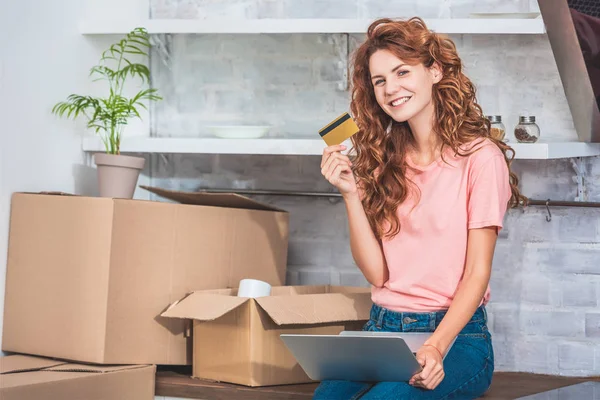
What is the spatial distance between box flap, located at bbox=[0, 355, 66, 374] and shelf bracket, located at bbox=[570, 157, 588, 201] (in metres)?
1.56

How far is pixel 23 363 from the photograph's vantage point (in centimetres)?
215

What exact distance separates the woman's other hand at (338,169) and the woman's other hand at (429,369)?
16.8 inches

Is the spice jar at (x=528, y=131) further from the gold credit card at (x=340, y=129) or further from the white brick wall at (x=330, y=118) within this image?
the gold credit card at (x=340, y=129)

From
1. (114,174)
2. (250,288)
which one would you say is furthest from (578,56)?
(114,174)

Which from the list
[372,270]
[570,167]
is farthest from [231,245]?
[570,167]

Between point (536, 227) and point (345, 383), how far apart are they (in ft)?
3.54

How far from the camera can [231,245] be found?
2.38m

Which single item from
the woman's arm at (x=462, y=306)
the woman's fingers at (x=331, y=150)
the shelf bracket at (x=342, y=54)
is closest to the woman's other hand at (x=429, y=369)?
the woman's arm at (x=462, y=306)

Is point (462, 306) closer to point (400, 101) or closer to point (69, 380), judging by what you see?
point (400, 101)

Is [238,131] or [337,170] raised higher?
[238,131]

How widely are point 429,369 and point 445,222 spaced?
371 mm

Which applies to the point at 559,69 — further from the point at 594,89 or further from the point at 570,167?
the point at 570,167

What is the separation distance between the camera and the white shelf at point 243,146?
2438 mm

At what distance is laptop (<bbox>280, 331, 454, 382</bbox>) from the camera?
5.26 feet
